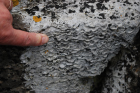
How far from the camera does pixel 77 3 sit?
2.08 ft

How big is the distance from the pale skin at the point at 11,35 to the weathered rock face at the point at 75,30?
47 millimetres

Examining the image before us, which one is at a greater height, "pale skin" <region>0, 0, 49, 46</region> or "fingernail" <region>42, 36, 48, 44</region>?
"pale skin" <region>0, 0, 49, 46</region>

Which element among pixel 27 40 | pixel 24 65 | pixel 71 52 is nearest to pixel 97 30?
pixel 71 52

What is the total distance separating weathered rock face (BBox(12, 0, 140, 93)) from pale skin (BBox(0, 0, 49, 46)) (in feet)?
0.16

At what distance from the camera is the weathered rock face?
24.2 inches

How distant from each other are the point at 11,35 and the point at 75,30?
32cm

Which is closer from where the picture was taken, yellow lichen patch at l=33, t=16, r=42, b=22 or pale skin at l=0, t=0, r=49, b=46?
pale skin at l=0, t=0, r=49, b=46

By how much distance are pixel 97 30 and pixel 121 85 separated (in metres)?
0.43

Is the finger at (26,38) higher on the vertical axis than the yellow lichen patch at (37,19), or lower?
lower

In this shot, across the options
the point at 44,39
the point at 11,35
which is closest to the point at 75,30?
the point at 44,39

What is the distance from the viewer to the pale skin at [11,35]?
50cm

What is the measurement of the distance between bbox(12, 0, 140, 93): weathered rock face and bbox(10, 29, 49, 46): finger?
0.13ft

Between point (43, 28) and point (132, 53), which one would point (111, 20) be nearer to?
point (132, 53)

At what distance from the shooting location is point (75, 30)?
24.6 inches
